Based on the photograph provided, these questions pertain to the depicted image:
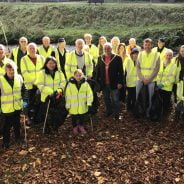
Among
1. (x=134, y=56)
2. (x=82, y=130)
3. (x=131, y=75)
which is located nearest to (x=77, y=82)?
(x=82, y=130)

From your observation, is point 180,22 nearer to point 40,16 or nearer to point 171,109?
point 40,16

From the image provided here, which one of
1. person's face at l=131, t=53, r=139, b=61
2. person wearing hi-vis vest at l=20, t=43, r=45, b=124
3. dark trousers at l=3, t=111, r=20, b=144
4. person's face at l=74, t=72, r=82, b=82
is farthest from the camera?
person's face at l=131, t=53, r=139, b=61

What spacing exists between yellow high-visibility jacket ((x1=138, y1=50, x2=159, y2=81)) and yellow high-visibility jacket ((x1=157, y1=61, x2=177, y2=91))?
376 millimetres

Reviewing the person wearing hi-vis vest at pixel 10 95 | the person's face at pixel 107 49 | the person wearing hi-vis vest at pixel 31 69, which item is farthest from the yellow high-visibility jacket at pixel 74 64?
the person wearing hi-vis vest at pixel 10 95

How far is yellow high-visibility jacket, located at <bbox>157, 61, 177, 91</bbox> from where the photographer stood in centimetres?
1036

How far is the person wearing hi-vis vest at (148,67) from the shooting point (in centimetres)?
1023

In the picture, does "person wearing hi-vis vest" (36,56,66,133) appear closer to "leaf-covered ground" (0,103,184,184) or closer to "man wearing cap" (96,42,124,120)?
"leaf-covered ground" (0,103,184,184)

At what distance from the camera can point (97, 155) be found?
8.62 metres

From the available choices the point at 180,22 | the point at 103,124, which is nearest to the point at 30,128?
the point at 103,124

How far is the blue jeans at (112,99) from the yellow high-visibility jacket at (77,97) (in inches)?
49.6

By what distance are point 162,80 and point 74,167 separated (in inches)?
157

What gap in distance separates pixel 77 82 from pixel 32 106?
5.30ft

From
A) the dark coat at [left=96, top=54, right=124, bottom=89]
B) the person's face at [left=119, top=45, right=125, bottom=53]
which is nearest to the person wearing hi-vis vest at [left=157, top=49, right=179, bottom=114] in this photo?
the dark coat at [left=96, top=54, right=124, bottom=89]

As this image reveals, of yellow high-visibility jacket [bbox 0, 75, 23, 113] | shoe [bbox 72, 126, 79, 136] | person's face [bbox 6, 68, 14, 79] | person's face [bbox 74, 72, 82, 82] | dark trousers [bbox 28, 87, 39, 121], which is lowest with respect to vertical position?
shoe [bbox 72, 126, 79, 136]
